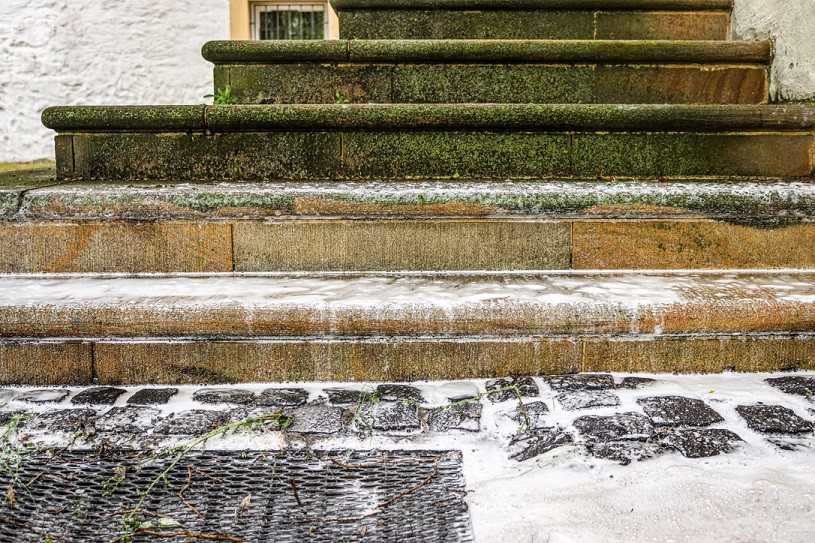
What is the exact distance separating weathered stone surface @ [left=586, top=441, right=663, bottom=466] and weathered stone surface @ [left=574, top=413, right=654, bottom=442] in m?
0.02

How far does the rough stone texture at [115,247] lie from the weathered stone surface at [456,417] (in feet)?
4.17

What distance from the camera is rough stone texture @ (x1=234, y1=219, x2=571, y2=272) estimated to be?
2.85 metres

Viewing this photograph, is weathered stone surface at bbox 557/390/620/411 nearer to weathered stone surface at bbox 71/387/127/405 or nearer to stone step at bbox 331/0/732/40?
weathered stone surface at bbox 71/387/127/405

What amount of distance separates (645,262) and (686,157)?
0.82 meters

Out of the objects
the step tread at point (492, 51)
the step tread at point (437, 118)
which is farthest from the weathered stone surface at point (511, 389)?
the step tread at point (492, 51)

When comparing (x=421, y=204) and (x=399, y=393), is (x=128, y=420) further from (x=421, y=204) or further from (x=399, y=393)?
(x=421, y=204)

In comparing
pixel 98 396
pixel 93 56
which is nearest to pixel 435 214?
pixel 98 396

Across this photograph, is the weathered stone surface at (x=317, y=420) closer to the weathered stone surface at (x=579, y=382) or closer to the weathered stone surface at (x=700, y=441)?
the weathered stone surface at (x=579, y=382)

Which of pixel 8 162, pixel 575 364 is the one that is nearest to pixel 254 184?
pixel 575 364

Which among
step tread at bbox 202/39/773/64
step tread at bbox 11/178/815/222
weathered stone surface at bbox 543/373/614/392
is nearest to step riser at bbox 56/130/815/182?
Answer: step tread at bbox 11/178/815/222

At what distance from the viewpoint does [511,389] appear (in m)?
2.23

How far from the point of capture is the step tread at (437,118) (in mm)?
3271

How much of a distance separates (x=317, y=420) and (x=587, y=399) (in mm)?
872

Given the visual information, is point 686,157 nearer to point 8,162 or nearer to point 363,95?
point 363,95
